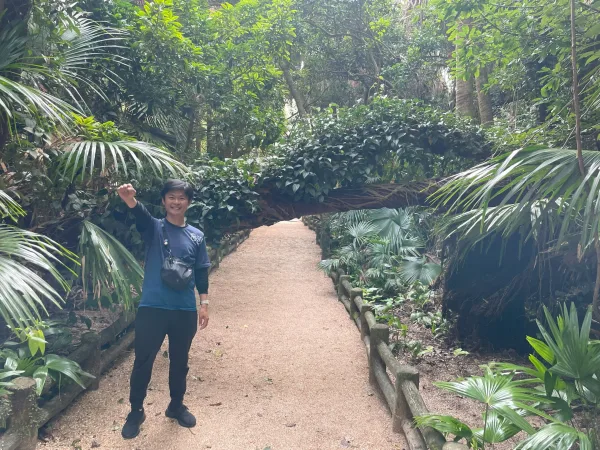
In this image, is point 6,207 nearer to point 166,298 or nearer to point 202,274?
point 166,298

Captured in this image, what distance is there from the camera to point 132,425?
10.8ft

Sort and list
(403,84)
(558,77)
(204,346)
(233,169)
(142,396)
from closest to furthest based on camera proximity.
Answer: (142,396), (558,77), (233,169), (204,346), (403,84)

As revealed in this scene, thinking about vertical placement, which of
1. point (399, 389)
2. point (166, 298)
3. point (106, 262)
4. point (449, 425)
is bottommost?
point (399, 389)

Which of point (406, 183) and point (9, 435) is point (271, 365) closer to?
point (406, 183)

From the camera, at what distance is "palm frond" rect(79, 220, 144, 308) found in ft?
10.9

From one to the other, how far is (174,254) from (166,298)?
0.98ft

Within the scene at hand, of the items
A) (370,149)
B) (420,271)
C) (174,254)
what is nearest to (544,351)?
(174,254)

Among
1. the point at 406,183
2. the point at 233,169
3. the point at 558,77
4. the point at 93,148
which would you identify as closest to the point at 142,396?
the point at 93,148

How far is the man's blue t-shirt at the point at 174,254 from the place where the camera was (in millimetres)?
3172

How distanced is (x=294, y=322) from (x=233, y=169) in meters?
3.07

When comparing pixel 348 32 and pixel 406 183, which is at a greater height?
pixel 348 32

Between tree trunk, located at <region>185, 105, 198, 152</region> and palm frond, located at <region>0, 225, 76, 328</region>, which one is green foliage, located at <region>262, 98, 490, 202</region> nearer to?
tree trunk, located at <region>185, 105, 198, 152</region>

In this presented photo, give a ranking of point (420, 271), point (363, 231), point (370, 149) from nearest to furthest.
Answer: point (370, 149), point (420, 271), point (363, 231)

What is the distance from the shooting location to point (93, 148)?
11.0 ft
